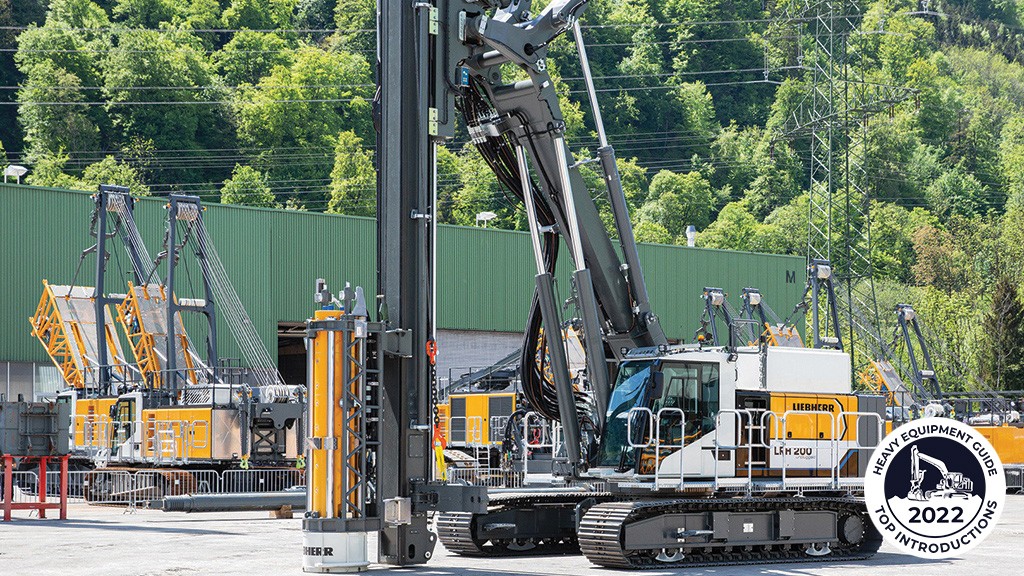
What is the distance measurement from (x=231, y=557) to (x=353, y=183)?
83013 mm

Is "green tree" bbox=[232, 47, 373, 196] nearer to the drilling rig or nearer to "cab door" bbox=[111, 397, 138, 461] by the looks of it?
"cab door" bbox=[111, 397, 138, 461]

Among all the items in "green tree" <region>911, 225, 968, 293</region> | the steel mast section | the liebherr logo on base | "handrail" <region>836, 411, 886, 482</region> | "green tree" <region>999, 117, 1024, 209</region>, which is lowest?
the liebherr logo on base

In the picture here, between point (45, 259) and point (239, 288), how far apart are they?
24.8 feet

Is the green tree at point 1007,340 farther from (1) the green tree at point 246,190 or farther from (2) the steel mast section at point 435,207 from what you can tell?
(2) the steel mast section at point 435,207

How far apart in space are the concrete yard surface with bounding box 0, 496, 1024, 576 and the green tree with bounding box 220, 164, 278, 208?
73677 mm

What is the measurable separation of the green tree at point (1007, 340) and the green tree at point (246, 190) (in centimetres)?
5141

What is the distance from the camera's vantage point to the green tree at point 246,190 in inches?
4016

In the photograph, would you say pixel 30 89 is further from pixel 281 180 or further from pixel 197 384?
pixel 197 384

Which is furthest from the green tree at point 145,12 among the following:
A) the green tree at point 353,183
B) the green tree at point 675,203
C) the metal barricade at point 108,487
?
the metal barricade at point 108,487

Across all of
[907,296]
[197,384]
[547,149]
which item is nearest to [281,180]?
[907,296]

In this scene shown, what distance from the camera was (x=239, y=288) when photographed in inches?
2173

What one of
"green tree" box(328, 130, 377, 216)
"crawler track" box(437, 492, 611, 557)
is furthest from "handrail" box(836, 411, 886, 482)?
"green tree" box(328, 130, 377, 216)

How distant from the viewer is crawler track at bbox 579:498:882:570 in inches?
757

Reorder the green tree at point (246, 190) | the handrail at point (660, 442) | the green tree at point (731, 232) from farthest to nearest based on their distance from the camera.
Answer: the green tree at point (731, 232) < the green tree at point (246, 190) < the handrail at point (660, 442)
